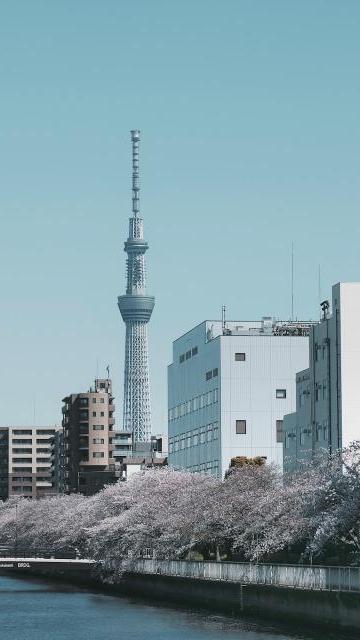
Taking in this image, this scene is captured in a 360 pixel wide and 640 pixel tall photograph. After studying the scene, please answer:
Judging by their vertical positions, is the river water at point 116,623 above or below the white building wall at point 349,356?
below

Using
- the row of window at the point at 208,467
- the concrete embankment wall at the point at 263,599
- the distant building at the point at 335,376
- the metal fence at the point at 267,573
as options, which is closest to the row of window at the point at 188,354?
the row of window at the point at 208,467

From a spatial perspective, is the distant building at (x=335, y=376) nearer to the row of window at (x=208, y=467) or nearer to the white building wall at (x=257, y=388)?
the white building wall at (x=257, y=388)

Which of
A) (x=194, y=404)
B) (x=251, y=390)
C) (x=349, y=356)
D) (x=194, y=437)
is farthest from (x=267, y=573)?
(x=194, y=437)

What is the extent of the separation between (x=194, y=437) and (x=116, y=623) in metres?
93.0

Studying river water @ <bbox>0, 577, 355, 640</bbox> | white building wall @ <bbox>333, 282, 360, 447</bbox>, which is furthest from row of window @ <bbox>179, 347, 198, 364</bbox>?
river water @ <bbox>0, 577, 355, 640</bbox>

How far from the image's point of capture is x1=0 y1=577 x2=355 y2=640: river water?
76812 mm

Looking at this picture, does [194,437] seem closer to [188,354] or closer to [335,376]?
[188,354]

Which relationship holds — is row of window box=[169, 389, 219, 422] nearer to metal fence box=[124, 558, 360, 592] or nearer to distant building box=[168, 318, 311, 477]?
distant building box=[168, 318, 311, 477]

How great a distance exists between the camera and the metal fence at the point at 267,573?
7338 cm

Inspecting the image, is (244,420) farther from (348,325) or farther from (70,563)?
(348,325)

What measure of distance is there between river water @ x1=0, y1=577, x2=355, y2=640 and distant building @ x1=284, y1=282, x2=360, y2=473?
21740 millimetres

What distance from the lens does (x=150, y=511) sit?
123312 mm

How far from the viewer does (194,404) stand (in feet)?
590

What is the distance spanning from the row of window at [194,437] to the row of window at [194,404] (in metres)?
2.43
